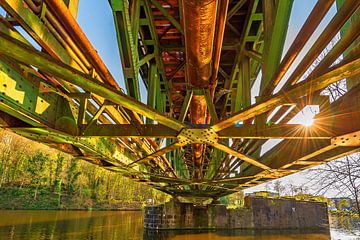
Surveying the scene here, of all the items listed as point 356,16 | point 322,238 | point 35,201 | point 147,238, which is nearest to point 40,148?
point 35,201

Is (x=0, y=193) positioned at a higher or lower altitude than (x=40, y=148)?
lower

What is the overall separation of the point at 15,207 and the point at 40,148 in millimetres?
13637

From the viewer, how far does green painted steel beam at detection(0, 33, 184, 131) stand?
78.5 inches

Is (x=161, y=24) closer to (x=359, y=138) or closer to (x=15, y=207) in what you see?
(x=359, y=138)

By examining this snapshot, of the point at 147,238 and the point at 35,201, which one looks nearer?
the point at 147,238

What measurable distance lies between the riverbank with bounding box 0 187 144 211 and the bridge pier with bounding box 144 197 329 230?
22.7 meters

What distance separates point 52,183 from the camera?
46.0 metres

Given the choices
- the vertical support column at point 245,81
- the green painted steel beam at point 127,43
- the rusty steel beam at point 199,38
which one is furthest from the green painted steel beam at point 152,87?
the vertical support column at point 245,81

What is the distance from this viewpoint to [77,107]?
398 centimetres

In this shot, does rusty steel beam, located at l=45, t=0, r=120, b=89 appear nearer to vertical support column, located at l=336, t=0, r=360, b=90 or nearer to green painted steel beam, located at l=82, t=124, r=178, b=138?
green painted steel beam, located at l=82, t=124, r=178, b=138

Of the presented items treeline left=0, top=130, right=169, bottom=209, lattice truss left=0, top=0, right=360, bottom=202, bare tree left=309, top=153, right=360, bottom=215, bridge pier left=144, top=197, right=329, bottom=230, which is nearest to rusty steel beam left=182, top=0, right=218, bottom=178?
lattice truss left=0, top=0, right=360, bottom=202

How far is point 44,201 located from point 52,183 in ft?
16.3

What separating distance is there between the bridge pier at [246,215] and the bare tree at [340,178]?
1938 cm

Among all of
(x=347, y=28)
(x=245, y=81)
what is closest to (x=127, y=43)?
(x=245, y=81)
